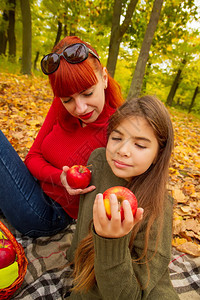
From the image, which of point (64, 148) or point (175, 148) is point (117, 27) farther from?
point (64, 148)

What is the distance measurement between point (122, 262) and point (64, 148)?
1.03 m

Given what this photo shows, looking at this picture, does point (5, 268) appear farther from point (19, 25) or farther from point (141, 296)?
point (19, 25)

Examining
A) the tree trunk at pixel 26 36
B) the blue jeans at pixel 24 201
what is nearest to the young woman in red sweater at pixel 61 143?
the blue jeans at pixel 24 201

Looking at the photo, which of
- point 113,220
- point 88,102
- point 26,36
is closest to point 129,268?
point 113,220

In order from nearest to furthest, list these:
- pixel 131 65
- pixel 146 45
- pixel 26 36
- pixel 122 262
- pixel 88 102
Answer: pixel 122 262, pixel 88 102, pixel 146 45, pixel 26 36, pixel 131 65

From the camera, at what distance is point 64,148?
1673 millimetres

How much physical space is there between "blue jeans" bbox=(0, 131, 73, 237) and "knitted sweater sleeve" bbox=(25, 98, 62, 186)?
0.09 m

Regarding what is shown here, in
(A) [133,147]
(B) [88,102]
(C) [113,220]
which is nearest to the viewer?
(C) [113,220]

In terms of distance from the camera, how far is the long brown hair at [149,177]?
1.07 metres

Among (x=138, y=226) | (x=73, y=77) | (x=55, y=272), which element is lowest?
(x=55, y=272)

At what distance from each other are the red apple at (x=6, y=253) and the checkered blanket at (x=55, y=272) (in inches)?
15.0

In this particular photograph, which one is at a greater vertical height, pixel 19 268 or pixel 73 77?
pixel 73 77

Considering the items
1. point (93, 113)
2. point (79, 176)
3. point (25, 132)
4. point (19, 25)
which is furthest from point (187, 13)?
point (19, 25)

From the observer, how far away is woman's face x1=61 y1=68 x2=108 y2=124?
1.39 metres
